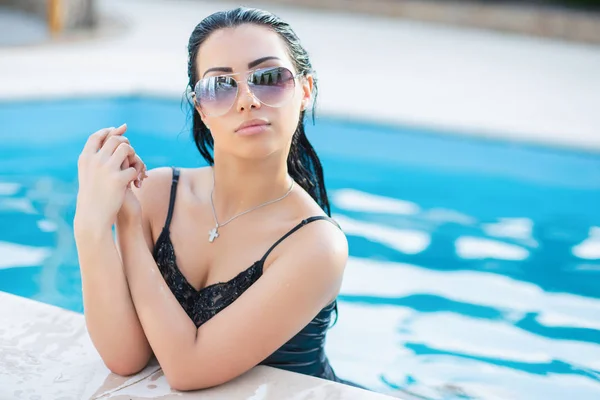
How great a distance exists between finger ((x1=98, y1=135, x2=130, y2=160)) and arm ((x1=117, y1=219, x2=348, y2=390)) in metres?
0.22

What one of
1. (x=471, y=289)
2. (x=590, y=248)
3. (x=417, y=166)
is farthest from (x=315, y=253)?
(x=417, y=166)

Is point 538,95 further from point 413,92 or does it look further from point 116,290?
point 116,290

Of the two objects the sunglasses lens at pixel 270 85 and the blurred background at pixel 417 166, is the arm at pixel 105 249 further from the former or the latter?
the blurred background at pixel 417 166

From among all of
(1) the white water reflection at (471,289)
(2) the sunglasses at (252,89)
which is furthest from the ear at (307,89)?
(1) the white water reflection at (471,289)

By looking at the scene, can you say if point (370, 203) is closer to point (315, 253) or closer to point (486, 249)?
point (486, 249)

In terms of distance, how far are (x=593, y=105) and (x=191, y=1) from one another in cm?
552

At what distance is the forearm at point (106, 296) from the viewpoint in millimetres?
2076

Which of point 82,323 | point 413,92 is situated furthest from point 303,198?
point 413,92

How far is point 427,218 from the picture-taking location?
5.14m

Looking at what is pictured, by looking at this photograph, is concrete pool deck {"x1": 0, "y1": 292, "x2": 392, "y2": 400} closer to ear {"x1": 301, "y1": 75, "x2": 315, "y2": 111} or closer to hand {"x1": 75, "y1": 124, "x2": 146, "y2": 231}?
hand {"x1": 75, "y1": 124, "x2": 146, "y2": 231}

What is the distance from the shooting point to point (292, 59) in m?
2.21

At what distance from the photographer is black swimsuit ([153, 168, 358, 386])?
2.21m

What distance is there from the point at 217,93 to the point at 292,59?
0.23 m

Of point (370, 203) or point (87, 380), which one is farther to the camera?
point (370, 203)
